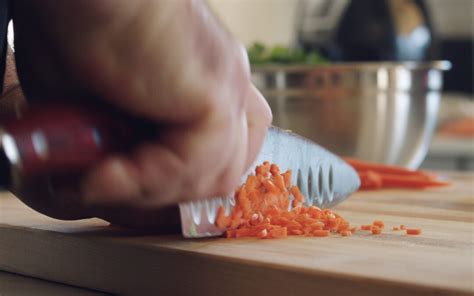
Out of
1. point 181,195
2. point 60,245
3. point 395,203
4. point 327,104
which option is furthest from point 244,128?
point 327,104

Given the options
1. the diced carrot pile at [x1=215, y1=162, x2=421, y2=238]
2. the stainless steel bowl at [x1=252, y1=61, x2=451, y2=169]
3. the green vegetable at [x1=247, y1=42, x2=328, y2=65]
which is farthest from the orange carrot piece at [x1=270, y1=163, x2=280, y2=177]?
the green vegetable at [x1=247, y1=42, x2=328, y2=65]

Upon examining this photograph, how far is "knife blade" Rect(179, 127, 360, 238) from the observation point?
28.6 inches

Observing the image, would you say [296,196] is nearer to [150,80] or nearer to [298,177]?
[298,177]

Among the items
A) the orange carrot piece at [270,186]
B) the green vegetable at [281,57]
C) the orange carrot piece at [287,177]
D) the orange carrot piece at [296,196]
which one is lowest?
the orange carrot piece at [296,196]

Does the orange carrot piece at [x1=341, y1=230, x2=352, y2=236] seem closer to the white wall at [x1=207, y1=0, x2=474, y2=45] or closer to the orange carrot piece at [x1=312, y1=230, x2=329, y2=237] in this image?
the orange carrot piece at [x1=312, y1=230, x2=329, y2=237]

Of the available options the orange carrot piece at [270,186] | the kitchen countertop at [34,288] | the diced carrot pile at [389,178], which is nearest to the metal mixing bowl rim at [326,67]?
the diced carrot pile at [389,178]

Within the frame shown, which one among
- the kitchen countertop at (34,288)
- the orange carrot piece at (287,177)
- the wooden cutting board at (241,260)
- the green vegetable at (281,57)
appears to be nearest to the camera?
the wooden cutting board at (241,260)

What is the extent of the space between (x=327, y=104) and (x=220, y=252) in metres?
0.83

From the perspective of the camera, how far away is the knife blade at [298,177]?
73 centimetres

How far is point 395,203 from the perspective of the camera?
3.59 ft

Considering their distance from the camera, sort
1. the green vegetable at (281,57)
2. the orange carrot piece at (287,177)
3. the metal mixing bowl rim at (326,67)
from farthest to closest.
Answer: the green vegetable at (281,57), the metal mixing bowl rim at (326,67), the orange carrot piece at (287,177)

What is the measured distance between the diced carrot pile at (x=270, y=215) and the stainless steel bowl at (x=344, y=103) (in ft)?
2.14

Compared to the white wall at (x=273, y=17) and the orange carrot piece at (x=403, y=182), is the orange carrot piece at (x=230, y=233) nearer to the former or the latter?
the orange carrot piece at (x=403, y=182)

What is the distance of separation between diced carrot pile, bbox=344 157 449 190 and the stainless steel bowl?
0.17m
